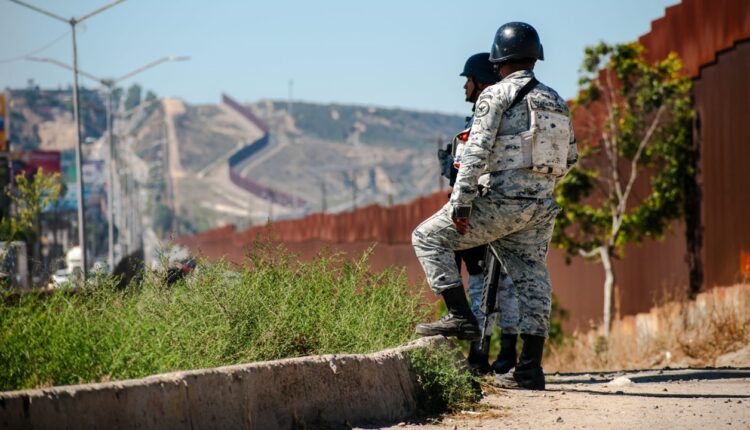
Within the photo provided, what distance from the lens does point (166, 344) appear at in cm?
680

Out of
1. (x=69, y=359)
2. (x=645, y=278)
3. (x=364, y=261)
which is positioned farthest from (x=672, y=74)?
(x=69, y=359)

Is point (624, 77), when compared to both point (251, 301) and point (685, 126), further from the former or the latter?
point (251, 301)

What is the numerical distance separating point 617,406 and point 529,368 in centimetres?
82

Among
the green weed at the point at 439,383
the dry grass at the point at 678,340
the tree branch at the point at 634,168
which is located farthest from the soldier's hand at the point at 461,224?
the tree branch at the point at 634,168

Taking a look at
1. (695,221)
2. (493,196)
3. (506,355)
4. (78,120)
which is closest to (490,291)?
(506,355)

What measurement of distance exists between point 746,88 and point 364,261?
9.51 metres

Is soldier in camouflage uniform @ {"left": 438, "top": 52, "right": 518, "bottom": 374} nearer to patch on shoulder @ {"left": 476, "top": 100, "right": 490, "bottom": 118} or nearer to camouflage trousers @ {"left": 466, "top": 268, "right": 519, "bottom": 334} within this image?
camouflage trousers @ {"left": 466, "top": 268, "right": 519, "bottom": 334}

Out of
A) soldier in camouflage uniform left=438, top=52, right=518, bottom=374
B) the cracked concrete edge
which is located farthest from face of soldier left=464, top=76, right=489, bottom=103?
the cracked concrete edge

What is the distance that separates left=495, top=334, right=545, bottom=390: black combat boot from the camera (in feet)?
26.1

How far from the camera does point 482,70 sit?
28.2ft

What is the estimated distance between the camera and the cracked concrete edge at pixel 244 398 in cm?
527

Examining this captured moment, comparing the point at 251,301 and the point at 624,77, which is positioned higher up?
the point at 624,77

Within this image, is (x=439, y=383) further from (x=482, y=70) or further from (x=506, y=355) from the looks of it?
(x=482, y=70)

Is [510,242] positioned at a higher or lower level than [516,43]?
lower
